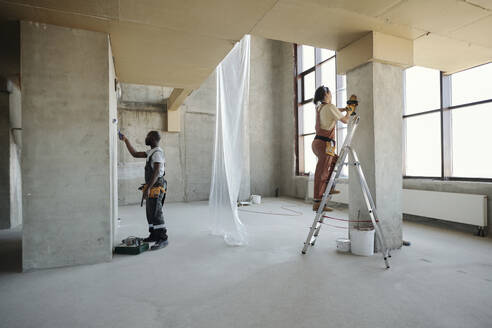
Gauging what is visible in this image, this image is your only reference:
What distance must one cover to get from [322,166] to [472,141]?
282 centimetres

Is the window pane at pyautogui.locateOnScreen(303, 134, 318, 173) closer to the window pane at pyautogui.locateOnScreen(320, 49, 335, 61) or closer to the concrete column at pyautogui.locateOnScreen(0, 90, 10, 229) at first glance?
the window pane at pyautogui.locateOnScreen(320, 49, 335, 61)

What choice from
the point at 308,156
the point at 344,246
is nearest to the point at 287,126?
the point at 308,156

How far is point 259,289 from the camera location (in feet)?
7.28

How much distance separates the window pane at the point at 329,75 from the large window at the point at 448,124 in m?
1.94

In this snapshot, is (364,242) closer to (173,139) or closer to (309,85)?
(173,139)

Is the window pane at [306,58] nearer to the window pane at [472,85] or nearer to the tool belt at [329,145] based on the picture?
the window pane at [472,85]

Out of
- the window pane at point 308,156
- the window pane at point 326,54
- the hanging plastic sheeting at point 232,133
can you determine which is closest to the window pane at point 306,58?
the window pane at point 326,54

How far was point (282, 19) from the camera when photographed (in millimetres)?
2773

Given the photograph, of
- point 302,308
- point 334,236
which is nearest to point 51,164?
point 302,308

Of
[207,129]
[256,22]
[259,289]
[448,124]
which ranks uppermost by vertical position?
[256,22]

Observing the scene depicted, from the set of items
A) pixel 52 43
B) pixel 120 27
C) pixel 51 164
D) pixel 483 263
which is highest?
pixel 120 27

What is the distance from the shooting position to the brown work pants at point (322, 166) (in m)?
3.02

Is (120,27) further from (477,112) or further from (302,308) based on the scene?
(477,112)

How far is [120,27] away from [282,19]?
5.13ft
